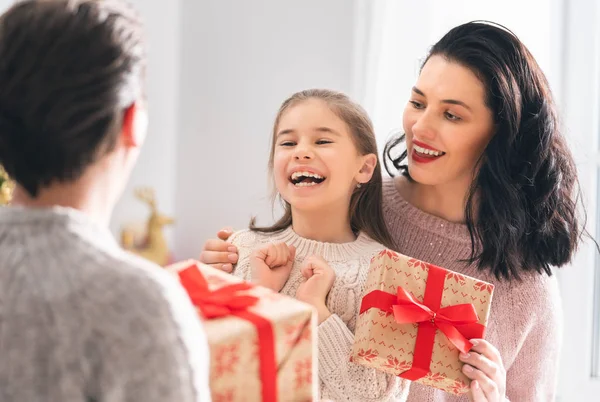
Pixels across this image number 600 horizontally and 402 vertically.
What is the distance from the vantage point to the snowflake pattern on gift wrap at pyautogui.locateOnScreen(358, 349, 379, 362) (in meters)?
1.28

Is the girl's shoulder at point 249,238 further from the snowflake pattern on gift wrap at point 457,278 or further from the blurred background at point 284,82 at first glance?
the blurred background at point 284,82

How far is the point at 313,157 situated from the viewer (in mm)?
1487

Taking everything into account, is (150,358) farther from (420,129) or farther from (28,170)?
(420,129)

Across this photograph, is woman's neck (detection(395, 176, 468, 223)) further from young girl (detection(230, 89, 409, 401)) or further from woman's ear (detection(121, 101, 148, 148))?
woman's ear (detection(121, 101, 148, 148))

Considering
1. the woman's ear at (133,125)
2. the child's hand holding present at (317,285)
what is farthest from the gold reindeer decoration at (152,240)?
the woman's ear at (133,125)

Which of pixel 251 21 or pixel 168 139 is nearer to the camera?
pixel 251 21

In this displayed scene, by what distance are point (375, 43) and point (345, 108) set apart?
1.24 metres

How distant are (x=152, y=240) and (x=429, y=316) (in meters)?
2.20

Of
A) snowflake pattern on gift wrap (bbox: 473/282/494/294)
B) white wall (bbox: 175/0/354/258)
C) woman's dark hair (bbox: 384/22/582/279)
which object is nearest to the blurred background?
white wall (bbox: 175/0/354/258)

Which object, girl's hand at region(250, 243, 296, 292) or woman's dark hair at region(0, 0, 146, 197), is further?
girl's hand at region(250, 243, 296, 292)

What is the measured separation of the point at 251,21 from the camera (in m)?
3.36

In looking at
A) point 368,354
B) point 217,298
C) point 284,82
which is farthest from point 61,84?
point 284,82

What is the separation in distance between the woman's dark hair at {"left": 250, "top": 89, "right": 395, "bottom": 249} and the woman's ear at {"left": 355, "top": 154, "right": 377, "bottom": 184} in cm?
1

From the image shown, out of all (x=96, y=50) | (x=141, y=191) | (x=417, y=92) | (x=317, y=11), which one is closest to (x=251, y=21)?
(x=317, y=11)
